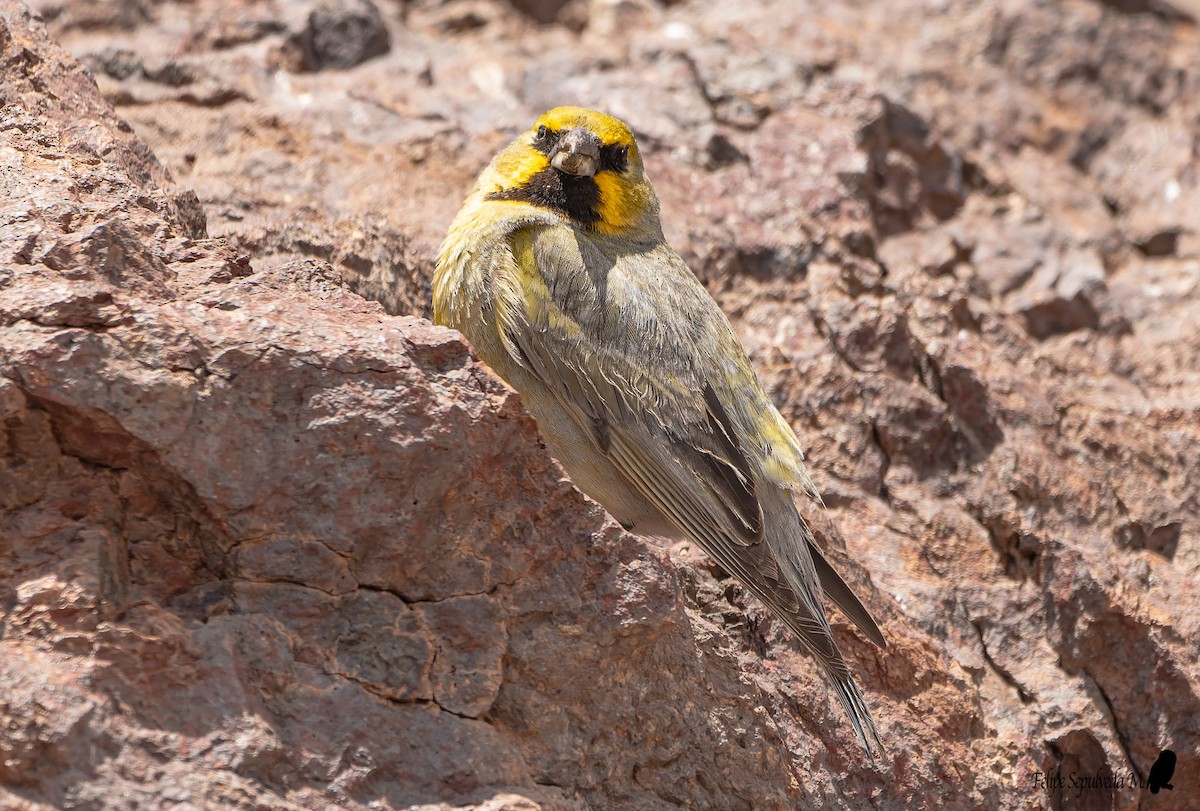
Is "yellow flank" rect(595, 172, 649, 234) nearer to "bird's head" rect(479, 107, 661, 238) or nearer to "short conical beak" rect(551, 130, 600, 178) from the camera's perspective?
"bird's head" rect(479, 107, 661, 238)

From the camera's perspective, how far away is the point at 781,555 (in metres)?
4.15

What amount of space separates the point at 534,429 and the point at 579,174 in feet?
5.90

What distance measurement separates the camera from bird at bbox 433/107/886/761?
4.17 metres

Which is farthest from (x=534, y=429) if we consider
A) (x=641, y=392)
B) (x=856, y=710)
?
(x=856, y=710)

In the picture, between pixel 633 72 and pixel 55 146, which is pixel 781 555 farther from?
pixel 633 72

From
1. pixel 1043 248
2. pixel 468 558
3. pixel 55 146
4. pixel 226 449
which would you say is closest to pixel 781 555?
pixel 468 558

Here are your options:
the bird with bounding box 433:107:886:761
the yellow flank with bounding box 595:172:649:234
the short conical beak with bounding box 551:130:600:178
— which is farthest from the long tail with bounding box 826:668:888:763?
the short conical beak with bounding box 551:130:600:178

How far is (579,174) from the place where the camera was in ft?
16.0

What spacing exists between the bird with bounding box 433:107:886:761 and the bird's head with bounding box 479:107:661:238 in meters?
0.23

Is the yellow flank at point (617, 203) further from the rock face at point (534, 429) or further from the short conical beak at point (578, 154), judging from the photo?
the rock face at point (534, 429)

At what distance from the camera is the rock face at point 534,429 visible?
2969mm

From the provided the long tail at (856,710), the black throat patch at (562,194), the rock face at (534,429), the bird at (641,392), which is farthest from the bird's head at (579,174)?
the long tail at (856,710)

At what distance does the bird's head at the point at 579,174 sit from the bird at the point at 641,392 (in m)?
0.23

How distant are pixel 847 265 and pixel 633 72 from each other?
1.96 metres
